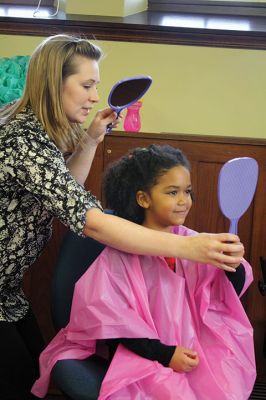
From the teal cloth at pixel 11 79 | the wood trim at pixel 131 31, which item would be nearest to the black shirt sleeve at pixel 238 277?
the teal cloth at pixel 11 79

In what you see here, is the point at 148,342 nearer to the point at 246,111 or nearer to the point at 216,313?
the point at 216,313

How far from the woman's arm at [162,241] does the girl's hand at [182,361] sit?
269mm

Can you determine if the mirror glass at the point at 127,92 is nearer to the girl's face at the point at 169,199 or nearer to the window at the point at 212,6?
the girl's face at the point at 169,199

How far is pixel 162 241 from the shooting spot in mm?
1428

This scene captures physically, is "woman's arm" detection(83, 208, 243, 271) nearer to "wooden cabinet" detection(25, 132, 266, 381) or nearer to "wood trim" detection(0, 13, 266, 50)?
"wooden cabinet" detection(25, 132, 266, 381)

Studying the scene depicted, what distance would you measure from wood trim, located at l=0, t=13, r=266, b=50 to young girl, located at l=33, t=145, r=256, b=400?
37.7 inches

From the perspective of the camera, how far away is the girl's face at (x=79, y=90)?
62.9 inches

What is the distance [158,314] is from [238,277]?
0.23m

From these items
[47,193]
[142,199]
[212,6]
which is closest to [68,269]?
[142,199]

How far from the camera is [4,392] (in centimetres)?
163

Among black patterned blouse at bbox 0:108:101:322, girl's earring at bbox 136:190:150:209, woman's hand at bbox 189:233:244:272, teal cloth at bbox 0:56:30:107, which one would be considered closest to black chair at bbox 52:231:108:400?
black patterned blouse at bbox 0:108:101:322

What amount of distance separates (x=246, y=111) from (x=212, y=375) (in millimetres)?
1307

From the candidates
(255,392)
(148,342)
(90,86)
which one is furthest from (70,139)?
(255,392)

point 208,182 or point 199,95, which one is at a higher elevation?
point 199,95
